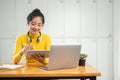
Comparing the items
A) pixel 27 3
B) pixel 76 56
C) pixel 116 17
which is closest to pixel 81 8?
pixel 116 17

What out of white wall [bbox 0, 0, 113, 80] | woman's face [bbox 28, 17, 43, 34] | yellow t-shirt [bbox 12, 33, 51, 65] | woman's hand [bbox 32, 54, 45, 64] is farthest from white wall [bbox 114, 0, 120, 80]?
woman's hand [bbox 32, 54, 45, 64]

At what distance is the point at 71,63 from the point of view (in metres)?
2.20

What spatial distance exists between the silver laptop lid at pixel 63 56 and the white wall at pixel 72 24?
262 cm

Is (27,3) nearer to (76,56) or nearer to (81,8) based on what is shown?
(81,8)

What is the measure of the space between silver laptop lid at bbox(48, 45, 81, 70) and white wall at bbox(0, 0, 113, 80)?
2616mm

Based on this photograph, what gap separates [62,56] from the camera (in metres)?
2.10

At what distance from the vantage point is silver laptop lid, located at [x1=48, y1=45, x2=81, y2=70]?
2.05 metres

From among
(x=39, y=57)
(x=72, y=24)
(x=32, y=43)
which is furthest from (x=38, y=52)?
(x=72, y=24)

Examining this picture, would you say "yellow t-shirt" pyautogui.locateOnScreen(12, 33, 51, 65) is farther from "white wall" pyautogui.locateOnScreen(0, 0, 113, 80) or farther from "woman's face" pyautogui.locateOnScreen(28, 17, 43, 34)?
"white wall" pyautogui.locateOnScreen(0, 0, 113, 80)

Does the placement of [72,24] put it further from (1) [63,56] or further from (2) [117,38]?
(1) [63,56]

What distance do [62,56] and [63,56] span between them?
11 millimetres

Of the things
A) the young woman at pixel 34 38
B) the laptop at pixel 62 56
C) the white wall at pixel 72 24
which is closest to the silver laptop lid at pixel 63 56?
the laptop at pixel 62 56

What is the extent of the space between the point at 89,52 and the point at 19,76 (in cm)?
307

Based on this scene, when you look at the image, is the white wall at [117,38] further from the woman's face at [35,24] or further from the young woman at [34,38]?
the woman's face at [35,24]
